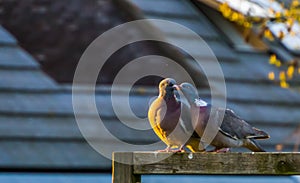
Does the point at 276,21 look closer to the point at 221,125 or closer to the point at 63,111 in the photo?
the point at 63,111

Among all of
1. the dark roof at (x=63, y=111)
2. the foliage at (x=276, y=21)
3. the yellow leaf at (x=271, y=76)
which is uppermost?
the foliage at (x=276, y=21)

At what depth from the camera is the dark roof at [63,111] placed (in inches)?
252

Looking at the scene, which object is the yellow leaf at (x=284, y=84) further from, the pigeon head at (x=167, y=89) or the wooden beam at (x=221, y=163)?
the wooden beam at (x=221, y=163)

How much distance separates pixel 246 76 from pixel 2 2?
1.83 m

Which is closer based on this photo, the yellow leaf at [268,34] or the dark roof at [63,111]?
the dark roof at [63,111]

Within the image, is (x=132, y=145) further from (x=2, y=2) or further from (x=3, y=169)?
(x=2, y=2)

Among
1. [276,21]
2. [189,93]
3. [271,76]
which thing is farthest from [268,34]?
[189,93]

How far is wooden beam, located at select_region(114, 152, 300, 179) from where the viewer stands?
3064 millimetres

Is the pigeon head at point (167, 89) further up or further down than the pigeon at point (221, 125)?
further up

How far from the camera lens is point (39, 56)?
22.5ft

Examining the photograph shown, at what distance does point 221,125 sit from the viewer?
385cm

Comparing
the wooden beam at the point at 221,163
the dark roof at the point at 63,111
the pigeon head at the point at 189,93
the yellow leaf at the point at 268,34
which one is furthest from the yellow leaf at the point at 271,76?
the wooden beam at the point at 221,163

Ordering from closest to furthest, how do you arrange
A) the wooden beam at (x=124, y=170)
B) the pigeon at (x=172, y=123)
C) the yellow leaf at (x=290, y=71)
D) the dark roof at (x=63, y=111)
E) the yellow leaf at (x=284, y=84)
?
the wooden beam at (x=124, y=170), the pigeon at (x=172, y=123), the dark roof at (x=63, y=111), the yellow leaf at (x=284, y=84), the yellow leaf at (x=290, y=71)

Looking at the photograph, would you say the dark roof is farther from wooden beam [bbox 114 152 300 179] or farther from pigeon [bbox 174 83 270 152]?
wooden beam [bbox 114 152 300 179]
